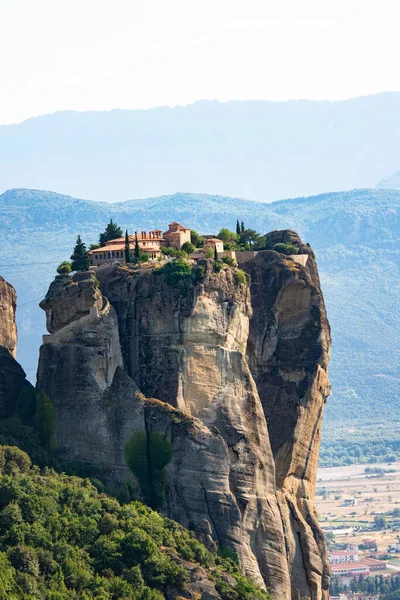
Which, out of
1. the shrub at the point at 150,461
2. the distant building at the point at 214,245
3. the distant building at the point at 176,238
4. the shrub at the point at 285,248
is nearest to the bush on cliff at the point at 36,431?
the shrub at the point at 150,461

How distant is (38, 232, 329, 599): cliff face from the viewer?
8575cm

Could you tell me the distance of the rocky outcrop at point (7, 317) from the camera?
92.3 metres

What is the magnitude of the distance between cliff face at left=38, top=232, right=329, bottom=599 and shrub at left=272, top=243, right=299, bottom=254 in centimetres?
714

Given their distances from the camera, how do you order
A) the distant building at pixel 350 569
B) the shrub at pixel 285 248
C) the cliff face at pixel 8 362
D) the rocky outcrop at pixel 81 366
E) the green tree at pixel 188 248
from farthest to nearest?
the distant building at pixel 350 569 < the shrub at pixel 285 248 < the green tree at pixel 188 248 < the cliff face at pixel 8 362 < the rocky outcrop at pixel 81 366

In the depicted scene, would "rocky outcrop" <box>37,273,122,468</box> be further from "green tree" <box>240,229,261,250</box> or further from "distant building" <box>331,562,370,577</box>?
"distant building" <box>331,562,370,577</box>

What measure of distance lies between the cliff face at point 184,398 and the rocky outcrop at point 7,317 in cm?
402

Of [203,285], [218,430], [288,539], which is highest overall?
[203,285]

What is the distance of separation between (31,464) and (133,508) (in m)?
5.08

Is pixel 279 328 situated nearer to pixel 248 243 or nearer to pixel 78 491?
pixel 248 243

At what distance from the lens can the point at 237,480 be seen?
87.2 meters

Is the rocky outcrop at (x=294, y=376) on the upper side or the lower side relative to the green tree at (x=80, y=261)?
lower

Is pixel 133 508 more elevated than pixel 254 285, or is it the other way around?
pixel 254 285

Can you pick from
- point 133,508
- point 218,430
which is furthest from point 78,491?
point 218,430

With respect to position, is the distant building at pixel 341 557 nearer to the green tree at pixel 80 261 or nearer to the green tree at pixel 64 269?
the green tree at pixel 80 261
